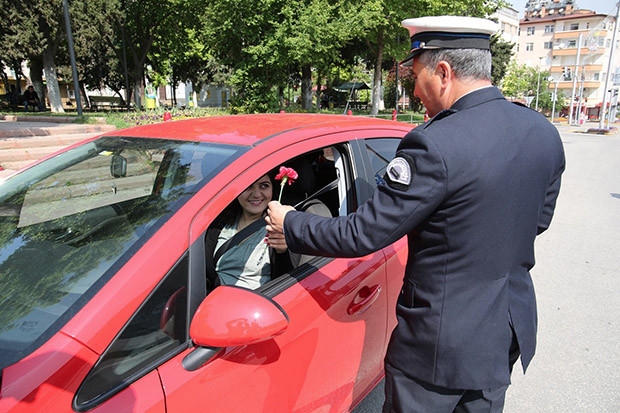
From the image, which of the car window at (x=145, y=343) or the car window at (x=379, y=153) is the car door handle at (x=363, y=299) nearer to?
the car window at (x=379, y=153)

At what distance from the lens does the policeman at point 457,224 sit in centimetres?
128

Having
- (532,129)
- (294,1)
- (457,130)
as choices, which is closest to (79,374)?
(457,130)

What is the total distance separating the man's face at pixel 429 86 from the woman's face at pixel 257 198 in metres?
0.84

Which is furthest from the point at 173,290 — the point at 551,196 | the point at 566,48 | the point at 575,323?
the point at 566,48

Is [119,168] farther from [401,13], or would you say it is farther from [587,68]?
[587,68]

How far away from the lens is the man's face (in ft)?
4.80

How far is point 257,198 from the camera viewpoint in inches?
84.1

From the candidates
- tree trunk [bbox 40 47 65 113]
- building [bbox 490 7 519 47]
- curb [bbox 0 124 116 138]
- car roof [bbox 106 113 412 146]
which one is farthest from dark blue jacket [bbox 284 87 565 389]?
building [bbox 490 7 519 47]

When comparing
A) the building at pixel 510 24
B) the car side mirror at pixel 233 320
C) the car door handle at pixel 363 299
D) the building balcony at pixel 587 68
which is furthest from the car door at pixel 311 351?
the building at pixel 510 24

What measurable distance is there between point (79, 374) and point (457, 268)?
113 cm

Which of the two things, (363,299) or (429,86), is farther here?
(363,299)

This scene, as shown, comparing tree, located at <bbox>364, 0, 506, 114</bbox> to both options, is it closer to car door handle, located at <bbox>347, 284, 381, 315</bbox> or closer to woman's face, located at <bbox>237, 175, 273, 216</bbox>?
woman's face, located at <bbox>237, 175, 273, 216</bbox>

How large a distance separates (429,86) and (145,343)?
124 cm

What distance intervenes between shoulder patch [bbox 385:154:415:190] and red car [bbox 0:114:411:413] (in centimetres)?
54
